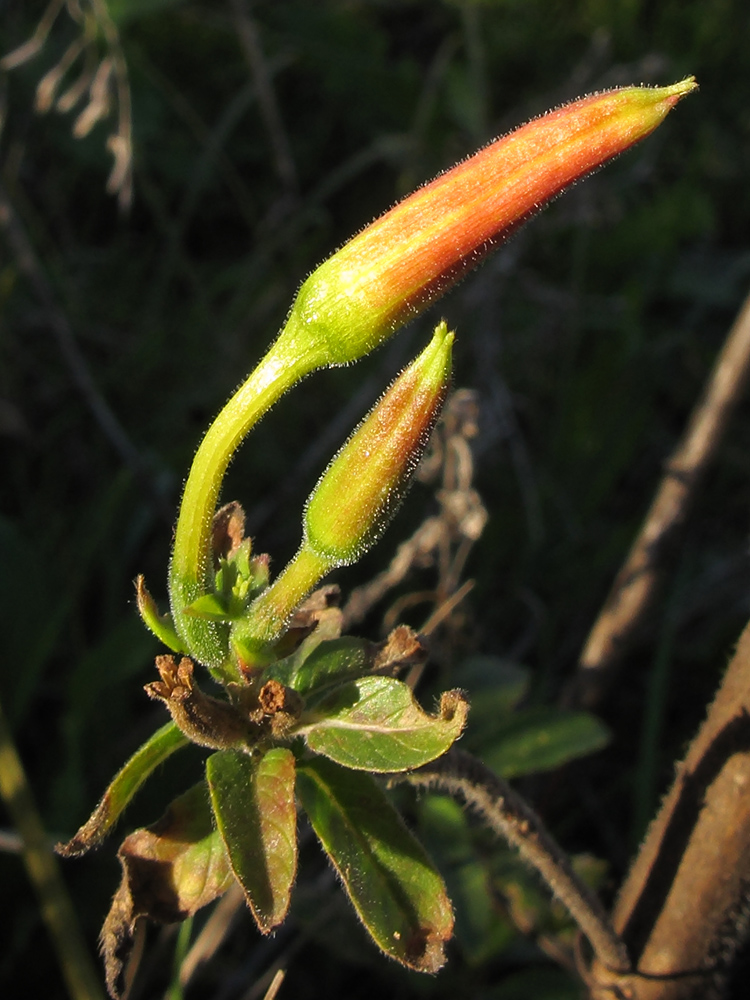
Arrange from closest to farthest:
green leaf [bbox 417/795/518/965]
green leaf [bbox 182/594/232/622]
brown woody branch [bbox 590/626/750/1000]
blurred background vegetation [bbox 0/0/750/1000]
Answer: green leaf [bbox 182/594/232/622]
brown woody branch [bbox 590/626/750/1000]
green leaf [bbox 417/795/518/965]
blurred background vegetation [bbox 0/0/750/1000]

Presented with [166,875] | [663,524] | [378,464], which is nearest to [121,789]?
[166,875]

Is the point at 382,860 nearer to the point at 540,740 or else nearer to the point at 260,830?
the point at 260,830

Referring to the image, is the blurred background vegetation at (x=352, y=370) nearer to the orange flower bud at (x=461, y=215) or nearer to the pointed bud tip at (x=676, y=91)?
the orange flower bud at (x=461, y=215)

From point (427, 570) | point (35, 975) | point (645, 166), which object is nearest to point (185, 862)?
point (35, 975)

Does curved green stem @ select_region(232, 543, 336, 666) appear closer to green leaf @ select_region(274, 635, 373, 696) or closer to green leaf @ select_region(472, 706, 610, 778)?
green leaf @ select_region(274, 635, 373, 696)

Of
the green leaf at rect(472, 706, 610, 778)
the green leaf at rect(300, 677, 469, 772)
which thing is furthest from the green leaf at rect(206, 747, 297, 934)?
the green leaf at rect(472, 706, 610, 778)

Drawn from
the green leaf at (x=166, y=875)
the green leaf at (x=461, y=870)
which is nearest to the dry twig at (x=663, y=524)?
the green leaf at (x=461, y=870)

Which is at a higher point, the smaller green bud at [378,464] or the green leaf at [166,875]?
the smaller green bud at [378,464]
